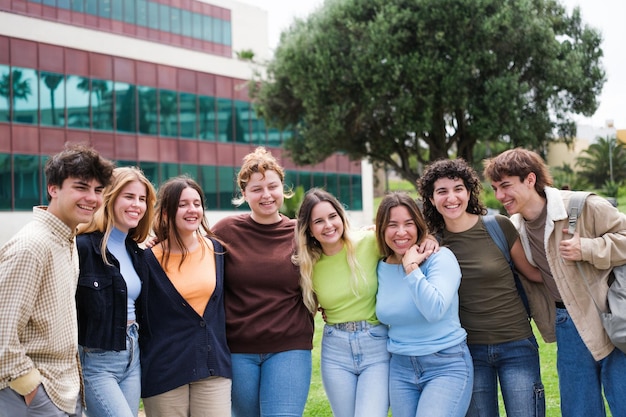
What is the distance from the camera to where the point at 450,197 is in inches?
182

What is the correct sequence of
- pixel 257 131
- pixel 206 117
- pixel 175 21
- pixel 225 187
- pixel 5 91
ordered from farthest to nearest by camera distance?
pixel 257 131
pixel 175 21
pixel 225 187
pixel 206 117
pixel 5 91

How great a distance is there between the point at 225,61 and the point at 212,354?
35020mm

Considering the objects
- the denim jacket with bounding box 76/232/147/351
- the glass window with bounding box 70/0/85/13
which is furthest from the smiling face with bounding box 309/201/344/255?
the glass window with bounding box 70/0/85/13

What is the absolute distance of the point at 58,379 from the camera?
11.8 ft

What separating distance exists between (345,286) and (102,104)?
98.5 feet

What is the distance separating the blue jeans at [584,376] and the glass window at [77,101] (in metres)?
29.4

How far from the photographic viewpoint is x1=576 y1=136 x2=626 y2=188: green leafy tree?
49031mm

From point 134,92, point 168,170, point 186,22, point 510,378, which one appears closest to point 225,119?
point 168,170

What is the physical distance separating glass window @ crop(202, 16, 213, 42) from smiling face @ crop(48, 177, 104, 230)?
121 ft

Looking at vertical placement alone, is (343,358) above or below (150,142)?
below

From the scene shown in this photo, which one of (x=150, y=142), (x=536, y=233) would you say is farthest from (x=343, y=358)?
(x=150, y=142)

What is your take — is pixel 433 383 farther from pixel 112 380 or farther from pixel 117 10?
pixel 117 10

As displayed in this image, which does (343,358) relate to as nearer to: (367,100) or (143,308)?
(143,308)

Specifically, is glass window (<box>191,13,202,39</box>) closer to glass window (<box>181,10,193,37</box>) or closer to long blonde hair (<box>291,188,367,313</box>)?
glass window (<box>181,10,193,37</box>)
